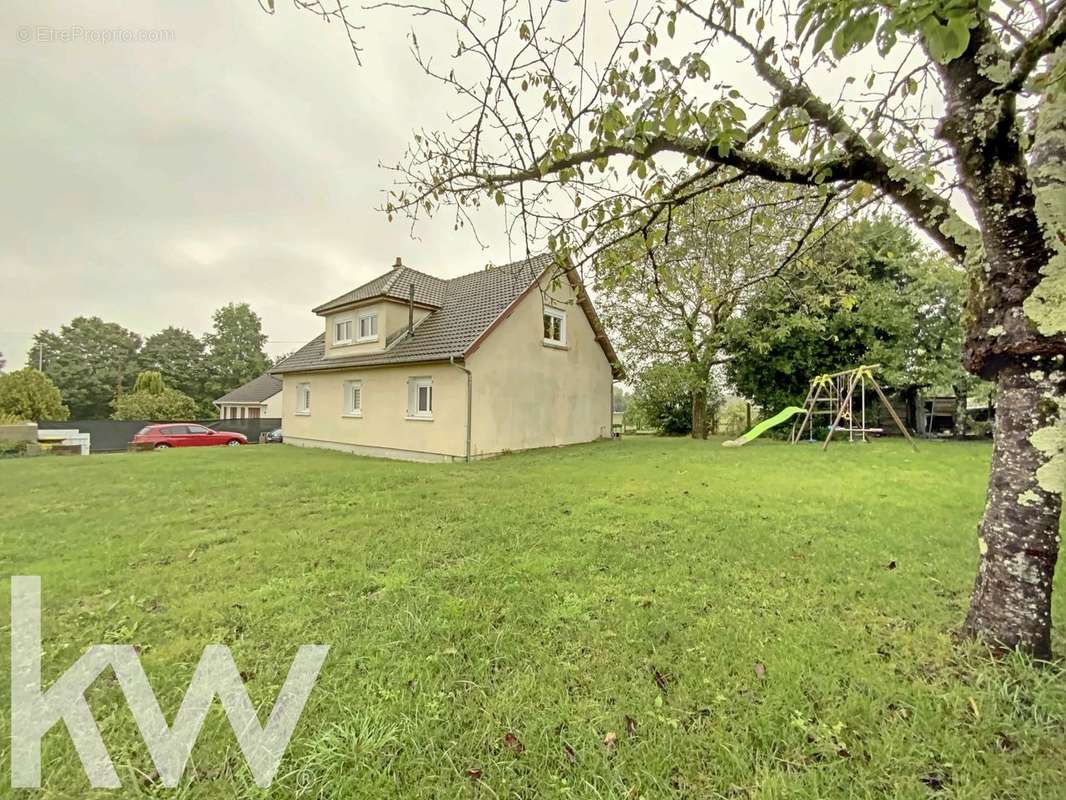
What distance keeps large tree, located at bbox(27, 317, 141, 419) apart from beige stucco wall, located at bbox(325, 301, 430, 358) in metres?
42.9

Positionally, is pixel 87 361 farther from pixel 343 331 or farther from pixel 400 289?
pixel 400 289

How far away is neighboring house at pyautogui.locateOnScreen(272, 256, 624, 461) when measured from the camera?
12.5m

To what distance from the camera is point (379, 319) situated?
14750 mm

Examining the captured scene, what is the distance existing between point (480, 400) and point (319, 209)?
603 centimetres

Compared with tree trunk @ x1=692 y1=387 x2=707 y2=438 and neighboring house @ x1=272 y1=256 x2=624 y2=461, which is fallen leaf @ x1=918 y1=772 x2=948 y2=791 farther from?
tree trunk @ x1=692 y1=387 x2=707 y2=438

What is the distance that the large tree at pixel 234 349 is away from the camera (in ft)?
162

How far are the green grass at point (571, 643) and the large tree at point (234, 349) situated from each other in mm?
50731

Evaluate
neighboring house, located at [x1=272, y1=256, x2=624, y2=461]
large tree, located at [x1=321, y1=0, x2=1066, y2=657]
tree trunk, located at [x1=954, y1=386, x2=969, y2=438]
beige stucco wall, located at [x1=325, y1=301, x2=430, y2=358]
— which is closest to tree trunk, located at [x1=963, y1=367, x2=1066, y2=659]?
large tree, located at [x1=321, y1=0, x2=1066, y2=657]

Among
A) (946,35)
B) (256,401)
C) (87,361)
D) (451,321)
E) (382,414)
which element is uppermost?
(87,361)

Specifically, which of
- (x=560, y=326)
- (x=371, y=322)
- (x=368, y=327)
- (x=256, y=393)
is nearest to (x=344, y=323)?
(x=368, y=327)

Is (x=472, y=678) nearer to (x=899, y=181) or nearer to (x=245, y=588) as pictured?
(x=245, y=588)

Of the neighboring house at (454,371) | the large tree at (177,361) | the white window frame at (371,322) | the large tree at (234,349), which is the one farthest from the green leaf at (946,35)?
the large tree at (234,349)

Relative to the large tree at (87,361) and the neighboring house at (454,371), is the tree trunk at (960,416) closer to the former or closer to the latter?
the neighboring house at (454,371)

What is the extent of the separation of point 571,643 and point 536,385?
11430 mm
